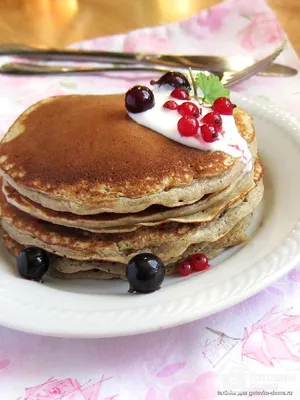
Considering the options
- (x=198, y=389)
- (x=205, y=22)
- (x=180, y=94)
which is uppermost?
(x=205, y=22)

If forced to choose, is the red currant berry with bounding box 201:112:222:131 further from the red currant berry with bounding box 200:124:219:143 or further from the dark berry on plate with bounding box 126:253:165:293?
the dark berry on plate with bounding box 126:253:165:293

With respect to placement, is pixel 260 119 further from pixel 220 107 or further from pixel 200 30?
pixel 200 30

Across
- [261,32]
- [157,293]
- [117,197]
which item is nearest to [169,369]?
[157,293]

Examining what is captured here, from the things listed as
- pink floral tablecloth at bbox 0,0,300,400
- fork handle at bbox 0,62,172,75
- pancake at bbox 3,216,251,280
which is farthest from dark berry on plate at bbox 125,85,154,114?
fork handle at bbox 0,62,172,75

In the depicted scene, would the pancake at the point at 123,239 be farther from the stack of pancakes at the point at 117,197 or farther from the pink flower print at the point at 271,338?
the pink flower print at the point at 271,338

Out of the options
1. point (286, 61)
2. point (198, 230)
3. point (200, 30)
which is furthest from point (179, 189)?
point (200, 30)

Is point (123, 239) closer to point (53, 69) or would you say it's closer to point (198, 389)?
point (198, 389)
